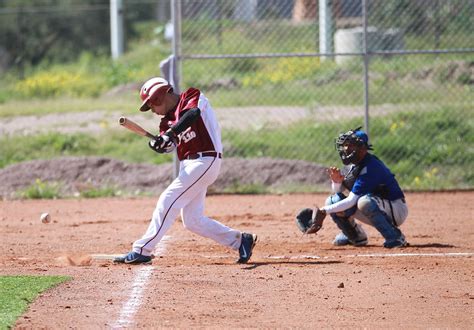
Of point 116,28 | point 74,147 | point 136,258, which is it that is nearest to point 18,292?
point 136,258

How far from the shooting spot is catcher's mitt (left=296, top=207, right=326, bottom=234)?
31.8 ft

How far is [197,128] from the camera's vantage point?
29.6 ft

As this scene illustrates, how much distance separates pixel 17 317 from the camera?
687 centimetres

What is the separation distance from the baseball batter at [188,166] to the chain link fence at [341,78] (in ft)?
15.8

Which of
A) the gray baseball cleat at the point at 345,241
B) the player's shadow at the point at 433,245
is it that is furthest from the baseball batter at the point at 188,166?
the player's shadow at the point at 433,245

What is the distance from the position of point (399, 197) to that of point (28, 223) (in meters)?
4.75

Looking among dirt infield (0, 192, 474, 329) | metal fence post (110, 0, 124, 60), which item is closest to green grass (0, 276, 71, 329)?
dirt infield (0, 192, 474, 329)

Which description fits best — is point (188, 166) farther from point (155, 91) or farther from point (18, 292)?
point (18, 292)

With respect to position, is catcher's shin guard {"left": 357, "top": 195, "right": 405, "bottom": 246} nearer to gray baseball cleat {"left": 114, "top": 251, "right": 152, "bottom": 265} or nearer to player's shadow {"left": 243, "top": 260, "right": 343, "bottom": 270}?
player's shadow {"left": 243, "top": 260, "right": 343, "bottom": 270}

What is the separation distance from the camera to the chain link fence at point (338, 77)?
15172 millimetres

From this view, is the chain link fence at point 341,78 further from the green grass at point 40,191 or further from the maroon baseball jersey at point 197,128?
the maroon baseball jersey at point 197,128

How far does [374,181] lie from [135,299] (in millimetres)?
3308

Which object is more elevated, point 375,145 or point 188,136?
point 188,136

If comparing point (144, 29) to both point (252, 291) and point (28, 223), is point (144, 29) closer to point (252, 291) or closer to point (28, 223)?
point (28, 223)
